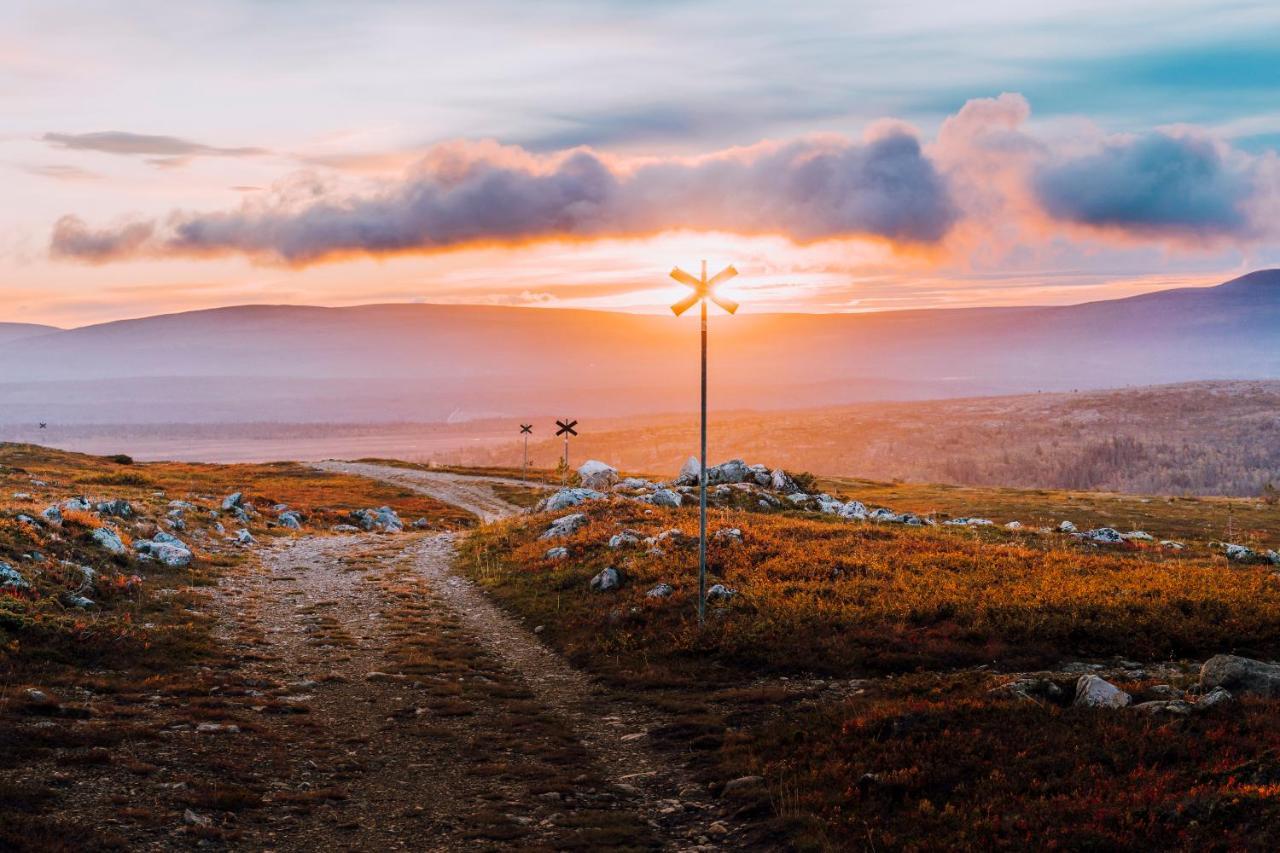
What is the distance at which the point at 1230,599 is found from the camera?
23.7 metres

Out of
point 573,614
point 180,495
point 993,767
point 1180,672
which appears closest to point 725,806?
point 993,767

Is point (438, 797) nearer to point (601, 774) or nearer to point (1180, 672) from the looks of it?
point (601, 774)

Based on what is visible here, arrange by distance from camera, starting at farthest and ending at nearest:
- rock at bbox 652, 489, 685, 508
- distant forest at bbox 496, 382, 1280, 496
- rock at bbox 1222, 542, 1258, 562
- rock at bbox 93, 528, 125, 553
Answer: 1. distant forest at bbox 496, 382, 1280, 496
2. rock at bbox 652, 489, 685, 508
3. rock at bbox 1222, 542, 1258, 562
4. rock at bbox 93, 528, 125, 553

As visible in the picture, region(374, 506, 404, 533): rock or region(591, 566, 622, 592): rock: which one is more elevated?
region(591, 566, 622, 592): rock

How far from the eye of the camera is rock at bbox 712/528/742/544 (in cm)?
3338

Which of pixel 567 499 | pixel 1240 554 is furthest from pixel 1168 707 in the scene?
pixel 567 499

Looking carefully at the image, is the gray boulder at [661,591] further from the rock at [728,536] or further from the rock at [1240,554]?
the rock at [1240,554]

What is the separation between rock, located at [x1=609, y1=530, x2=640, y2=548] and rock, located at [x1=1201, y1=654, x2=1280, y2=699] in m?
21.0

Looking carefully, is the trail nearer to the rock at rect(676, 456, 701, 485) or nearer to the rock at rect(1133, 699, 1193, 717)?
the rock at rect(676, 456, 701, 485)

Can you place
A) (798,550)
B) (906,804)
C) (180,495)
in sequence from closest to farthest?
1. (906,804)
2. (798,550)
3. (180,495)

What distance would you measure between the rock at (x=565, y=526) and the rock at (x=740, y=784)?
24813 mm

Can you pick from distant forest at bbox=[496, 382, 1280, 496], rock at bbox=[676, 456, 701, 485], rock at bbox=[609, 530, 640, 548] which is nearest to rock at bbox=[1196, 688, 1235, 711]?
rock at bbox=[609, 530, 640, 548]

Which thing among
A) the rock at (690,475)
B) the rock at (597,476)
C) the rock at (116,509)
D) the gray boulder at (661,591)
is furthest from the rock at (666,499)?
the rock at (116,509)

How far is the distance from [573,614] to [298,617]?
9364mm
